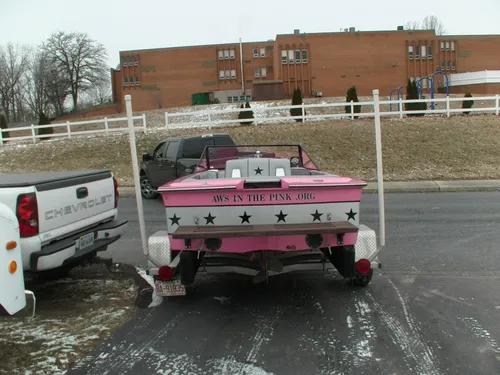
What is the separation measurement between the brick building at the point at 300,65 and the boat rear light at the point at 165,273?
4687cm

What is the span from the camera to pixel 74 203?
5.35 meters

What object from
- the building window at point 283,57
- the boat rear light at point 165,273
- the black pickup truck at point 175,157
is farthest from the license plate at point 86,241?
the building window at point 283,57

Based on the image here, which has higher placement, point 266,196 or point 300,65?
point 300,65

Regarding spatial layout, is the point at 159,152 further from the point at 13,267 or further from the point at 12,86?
the point at 12,86

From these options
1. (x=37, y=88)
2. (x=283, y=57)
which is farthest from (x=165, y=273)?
(x=37, y=88)

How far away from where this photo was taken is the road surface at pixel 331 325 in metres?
3.81

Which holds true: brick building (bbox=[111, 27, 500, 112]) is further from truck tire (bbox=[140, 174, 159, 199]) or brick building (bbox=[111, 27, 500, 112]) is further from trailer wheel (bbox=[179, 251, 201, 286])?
trailer wheel (bbox=[179, 251, 201, 286])

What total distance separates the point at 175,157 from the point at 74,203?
24.0 feet

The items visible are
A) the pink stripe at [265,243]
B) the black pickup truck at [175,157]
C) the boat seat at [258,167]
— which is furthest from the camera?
the black pickup truck at [175,157]

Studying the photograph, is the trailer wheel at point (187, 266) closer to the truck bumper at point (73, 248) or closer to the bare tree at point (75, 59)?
the truck bumper at point (73, 248)

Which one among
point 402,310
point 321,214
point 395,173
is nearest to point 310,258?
point 321,214

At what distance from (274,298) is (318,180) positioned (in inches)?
60.4

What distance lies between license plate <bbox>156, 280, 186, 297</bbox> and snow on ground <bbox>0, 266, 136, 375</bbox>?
1.41 feet

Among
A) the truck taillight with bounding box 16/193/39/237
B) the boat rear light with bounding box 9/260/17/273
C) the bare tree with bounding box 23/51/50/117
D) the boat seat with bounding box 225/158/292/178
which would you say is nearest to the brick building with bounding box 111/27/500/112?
the bare tree with bounding box 23/51/50/117
